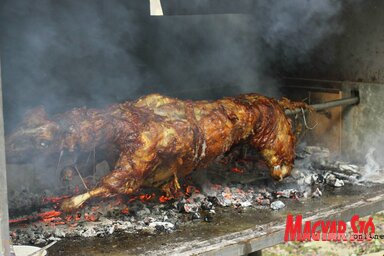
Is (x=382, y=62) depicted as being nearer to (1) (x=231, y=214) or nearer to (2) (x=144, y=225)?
(1) (x=231, y=214)

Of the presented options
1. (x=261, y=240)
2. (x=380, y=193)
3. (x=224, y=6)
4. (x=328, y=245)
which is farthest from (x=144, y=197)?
(x=224, y=6)

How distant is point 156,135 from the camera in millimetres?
4266

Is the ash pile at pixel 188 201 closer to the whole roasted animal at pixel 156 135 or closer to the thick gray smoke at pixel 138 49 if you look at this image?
the whole roasted animal at pixel 156 135

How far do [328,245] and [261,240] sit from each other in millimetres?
2766

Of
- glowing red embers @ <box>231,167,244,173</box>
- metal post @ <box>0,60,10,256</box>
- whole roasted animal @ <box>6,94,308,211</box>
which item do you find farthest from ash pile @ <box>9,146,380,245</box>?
metal post @ <box>0,60,10,256</box>

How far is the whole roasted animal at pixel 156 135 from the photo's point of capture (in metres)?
3.97

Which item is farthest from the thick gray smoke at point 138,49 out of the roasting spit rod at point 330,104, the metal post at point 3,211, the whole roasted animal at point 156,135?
the metal post at point 3,211

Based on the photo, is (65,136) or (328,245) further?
(328,245)

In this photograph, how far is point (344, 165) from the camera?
6.04 m

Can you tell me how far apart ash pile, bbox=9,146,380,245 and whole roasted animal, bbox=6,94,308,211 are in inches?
10.1

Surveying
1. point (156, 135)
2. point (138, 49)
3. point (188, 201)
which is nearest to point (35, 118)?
point (156, 135)

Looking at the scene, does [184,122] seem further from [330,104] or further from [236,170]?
[330,104]

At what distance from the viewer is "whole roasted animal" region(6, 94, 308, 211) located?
156 inches

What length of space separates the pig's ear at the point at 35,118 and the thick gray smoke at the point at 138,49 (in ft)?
4.17
